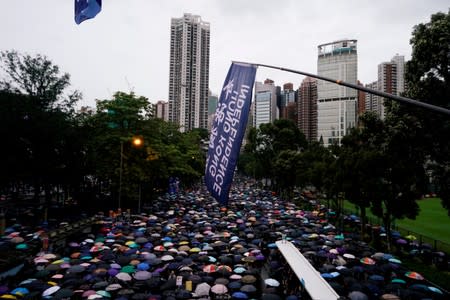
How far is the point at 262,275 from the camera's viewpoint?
16891mm

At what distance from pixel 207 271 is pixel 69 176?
78.5 feet

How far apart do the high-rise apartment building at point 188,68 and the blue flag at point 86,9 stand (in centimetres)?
13294

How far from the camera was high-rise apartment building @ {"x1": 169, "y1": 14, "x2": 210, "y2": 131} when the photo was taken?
13940cm

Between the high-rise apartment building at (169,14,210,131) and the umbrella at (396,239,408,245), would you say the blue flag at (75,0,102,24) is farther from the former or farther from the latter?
the high-rise apartment building at (169,14,210,131)

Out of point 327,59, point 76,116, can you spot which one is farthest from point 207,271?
point 327,59

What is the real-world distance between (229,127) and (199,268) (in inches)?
356

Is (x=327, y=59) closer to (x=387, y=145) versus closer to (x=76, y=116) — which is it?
(x=76, y=116)

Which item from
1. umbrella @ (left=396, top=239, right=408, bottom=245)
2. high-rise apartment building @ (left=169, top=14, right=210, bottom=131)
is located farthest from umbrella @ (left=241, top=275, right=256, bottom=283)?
high-rise apartment building @ (left=169, top=14, right=210, bottom=131)

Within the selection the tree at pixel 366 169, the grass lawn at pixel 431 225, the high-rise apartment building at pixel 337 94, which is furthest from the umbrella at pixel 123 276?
the high-rise apartment building at pixel 337 94

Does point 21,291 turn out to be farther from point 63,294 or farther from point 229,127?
point 229,127

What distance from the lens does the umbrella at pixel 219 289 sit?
39.3 ft

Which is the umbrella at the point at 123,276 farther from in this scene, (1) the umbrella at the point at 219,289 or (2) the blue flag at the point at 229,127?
(2) the blue flag at the point at 229,127

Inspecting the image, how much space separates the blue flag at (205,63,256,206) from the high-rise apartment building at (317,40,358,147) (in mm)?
122297

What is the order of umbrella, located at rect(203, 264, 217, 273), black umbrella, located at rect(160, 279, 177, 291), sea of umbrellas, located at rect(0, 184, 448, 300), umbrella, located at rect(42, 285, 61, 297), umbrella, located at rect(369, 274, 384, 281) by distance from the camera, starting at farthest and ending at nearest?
umbrella, located at rect(203, 264, 217, 273)
umbrella, located at rect(369, 274, 384, 281)
black umbrella, located at rect(160, 279, 177, 291)
sea of umbrellas, located at rect(0, 184, 448, 300)
umbrella, located at rect(42, 285, 61, 297)
